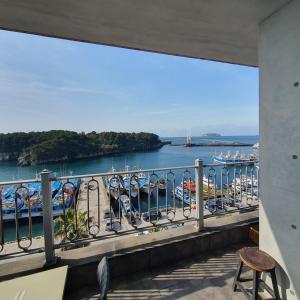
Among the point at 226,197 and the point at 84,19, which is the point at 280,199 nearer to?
the point at 226,197


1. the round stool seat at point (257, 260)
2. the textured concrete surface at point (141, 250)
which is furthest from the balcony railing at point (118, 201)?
the round stool seat at point (257, 260)

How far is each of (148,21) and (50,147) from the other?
39114 millimetres

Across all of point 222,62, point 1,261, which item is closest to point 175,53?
point 222,62

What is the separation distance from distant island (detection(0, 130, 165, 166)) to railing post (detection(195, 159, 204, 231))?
1499 inches

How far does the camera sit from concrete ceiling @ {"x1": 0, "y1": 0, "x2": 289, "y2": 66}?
168 cm

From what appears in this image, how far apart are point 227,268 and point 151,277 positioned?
955 millimetres

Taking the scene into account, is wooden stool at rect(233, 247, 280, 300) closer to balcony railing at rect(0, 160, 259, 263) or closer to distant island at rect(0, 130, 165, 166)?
balcony railing at rect(0, 160, 259, 263)

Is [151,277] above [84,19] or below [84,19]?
below

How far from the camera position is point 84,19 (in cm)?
188

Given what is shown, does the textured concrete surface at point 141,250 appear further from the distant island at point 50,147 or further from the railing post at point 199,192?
the distant island at point 50,147

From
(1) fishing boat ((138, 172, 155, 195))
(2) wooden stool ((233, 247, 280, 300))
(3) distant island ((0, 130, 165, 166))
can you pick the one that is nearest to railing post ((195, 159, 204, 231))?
(1) fishing boat ((138, 172, 155, 195))

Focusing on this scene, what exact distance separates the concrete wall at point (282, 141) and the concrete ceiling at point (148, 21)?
0.28 metres

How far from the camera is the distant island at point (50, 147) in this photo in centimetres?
3538

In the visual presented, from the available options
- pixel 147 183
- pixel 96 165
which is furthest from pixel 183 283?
pixel 96 165
